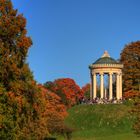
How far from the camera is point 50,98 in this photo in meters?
65.6

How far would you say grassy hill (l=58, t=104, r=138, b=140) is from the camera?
197 ft

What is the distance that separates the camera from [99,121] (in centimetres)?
6738

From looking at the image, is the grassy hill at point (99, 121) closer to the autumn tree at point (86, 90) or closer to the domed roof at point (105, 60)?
the domed roof at point (105, 60)

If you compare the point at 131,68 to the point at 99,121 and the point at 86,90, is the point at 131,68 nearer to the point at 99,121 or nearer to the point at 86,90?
the point at 99,121

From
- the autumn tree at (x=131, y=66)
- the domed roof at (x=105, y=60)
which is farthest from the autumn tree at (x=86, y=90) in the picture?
the domed roof at (x=105, y=60)

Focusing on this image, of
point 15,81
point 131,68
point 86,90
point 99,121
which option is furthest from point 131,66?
point 15,81

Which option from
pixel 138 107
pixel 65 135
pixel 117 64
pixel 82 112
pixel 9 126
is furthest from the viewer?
pixel 117 64

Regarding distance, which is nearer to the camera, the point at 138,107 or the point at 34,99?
the point at 34,99

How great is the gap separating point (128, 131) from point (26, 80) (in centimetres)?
2743

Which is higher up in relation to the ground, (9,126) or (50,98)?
(50,98)

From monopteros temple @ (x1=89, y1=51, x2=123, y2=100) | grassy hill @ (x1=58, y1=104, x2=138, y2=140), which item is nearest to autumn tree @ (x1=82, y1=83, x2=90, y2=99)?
monopteros temple @ (x1=89, y1=51, x2=123, y2=100)

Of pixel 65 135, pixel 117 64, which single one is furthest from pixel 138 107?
pixel 117 64

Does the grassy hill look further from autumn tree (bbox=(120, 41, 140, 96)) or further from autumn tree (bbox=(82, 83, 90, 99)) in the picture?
autumn tree (bbox=(82, 83, 90, 99))

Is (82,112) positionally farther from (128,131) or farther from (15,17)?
(15,17)
